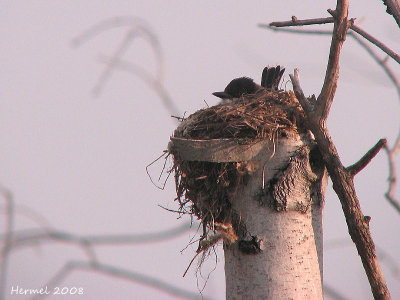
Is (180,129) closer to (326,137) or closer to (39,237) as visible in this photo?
(326,137)

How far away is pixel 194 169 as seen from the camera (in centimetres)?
390

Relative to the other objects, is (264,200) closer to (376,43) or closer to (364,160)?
(364,160)

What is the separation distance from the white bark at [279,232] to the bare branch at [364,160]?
212mm

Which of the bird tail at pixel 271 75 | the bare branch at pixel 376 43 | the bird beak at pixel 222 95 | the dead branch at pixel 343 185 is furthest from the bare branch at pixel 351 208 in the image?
the bird beak at pixel 222 95

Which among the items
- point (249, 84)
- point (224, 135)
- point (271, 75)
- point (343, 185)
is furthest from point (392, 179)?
point (249, 84)

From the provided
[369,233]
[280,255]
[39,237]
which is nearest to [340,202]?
[369,233]

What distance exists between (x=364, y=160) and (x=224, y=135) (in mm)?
993

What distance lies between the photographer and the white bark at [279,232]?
3.11m

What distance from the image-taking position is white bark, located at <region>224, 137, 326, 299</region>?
3.11 metres

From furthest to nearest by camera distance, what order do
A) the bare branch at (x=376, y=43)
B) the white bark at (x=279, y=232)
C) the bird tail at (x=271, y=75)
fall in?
the bird tail at (x=271, y=75) → the white bark at (x=279, y=232) → the bare branch at (x=376, y=43)

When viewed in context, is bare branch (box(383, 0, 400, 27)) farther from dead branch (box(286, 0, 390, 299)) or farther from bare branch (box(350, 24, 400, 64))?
dead branch (box(286, 0, 390, 299))

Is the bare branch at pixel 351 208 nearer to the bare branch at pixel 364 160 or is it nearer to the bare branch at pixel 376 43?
the bare branch at pixel 364 160

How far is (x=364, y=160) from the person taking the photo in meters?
3.24

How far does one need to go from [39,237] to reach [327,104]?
6.84 feet
